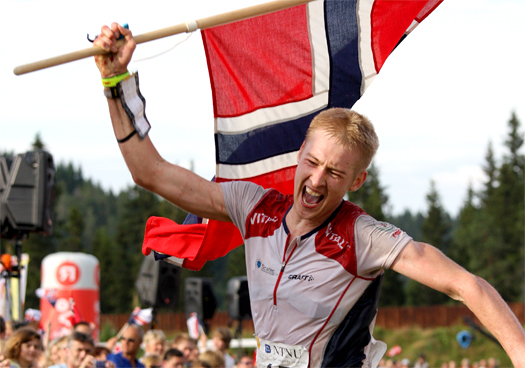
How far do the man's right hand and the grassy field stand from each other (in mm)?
32747

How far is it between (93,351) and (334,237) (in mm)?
4159

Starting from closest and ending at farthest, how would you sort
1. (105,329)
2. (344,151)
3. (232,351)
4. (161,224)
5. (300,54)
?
(344,151) → (161,224) → (300,54) → (232,351) → (105,329)

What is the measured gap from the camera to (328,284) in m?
2.86

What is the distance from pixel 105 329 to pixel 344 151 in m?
32.9

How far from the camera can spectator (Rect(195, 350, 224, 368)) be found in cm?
794

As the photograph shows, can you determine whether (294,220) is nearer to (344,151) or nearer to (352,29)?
(344,151)

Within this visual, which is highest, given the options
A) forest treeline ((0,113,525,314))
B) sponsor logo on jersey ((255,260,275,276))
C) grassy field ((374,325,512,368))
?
forest treeline ((0,113,525,314))

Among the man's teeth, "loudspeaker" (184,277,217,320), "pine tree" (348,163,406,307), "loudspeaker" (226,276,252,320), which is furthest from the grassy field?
the man's teeth

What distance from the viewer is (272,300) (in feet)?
9.66

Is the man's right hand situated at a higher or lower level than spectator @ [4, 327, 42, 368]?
higher

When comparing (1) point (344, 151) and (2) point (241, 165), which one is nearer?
(1) point (344, 151)

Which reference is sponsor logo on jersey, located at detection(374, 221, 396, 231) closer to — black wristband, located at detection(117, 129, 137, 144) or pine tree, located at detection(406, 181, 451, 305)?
black wristband, located at detection(117, 129, 137, 144)

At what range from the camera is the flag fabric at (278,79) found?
360 cm


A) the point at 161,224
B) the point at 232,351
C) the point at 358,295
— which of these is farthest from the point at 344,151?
the point at 232,351
